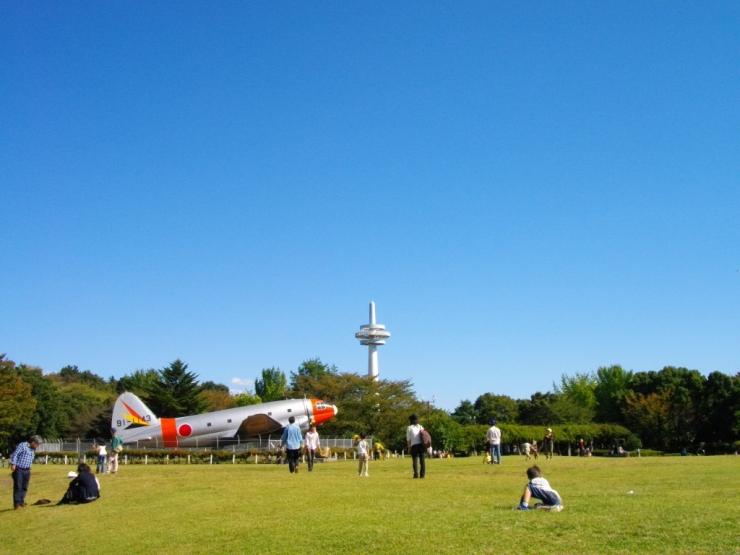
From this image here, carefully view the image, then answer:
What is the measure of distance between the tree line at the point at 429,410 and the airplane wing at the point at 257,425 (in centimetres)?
1165

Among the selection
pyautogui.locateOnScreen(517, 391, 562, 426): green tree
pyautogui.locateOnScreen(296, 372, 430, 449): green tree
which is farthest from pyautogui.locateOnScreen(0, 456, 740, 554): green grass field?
pyautogui.locateOnScreen(517, 391, 562, 426): green tree

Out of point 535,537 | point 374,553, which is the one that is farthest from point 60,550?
point 535,537

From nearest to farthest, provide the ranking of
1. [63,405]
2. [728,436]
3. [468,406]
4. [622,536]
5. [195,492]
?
[622,536], [195,492], [728,436], [63,405], [468,406]

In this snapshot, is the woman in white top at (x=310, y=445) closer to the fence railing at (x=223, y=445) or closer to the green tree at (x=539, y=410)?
the fence railing at (x=223, y=445)

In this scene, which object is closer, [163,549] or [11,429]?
[163,549]

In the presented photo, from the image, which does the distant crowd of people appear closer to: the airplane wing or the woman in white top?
the woman in white top

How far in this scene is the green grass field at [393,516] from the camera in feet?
40.1

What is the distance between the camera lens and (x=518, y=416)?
11344 cm

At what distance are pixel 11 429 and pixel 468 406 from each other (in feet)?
247

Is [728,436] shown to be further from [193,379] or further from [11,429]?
[11,429]

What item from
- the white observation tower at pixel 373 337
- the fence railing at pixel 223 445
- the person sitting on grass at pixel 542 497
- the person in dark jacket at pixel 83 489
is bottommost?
the fence railing at pixel 223 445

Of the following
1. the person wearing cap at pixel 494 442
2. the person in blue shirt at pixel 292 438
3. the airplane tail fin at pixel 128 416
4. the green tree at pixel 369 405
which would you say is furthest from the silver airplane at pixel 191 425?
the person in blue shirt at pixel 292 438

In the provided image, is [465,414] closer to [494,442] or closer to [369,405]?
[369,405]

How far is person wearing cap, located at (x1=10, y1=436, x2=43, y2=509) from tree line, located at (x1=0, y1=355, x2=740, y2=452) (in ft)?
162
